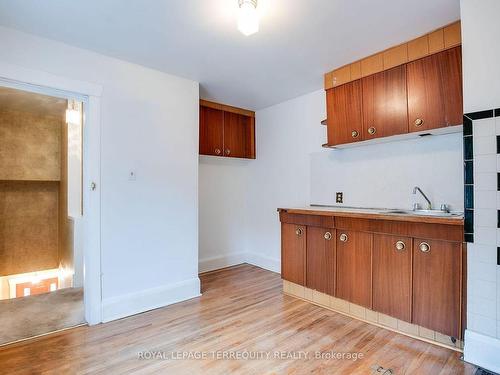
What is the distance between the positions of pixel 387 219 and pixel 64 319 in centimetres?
290

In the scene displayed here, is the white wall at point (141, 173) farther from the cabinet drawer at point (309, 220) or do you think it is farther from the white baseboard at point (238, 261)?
the cabinet drawer at point (309, 220)

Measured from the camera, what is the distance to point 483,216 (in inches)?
67.6

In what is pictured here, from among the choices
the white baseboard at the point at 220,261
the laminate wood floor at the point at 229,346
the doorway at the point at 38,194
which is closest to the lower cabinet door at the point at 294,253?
the laminate wood floor at the point at 229,346

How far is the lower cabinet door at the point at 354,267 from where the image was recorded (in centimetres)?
233

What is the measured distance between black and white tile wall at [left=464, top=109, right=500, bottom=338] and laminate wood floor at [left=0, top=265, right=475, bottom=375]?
0.38 meters

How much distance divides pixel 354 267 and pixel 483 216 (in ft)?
3.37

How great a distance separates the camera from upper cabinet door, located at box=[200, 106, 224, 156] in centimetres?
375

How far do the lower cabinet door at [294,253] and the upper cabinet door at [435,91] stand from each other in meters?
1.42

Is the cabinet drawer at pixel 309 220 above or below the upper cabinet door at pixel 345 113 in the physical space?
below

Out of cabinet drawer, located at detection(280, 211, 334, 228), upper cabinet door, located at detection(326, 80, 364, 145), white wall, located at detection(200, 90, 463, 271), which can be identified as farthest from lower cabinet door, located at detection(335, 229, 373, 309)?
upper cabinet door, located at detection(326, 80, 364, 145)

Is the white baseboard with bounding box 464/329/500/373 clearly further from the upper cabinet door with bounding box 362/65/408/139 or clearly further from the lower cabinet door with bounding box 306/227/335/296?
the upper cabinet door with bounding box 362/65/408/139

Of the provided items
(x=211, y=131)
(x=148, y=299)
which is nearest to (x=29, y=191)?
(x=211, y=131)

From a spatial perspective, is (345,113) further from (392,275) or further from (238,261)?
(238,261)

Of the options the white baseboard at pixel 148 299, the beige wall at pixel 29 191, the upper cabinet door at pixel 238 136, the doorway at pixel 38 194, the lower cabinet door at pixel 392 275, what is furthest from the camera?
the beige wall at pixel 29 191
